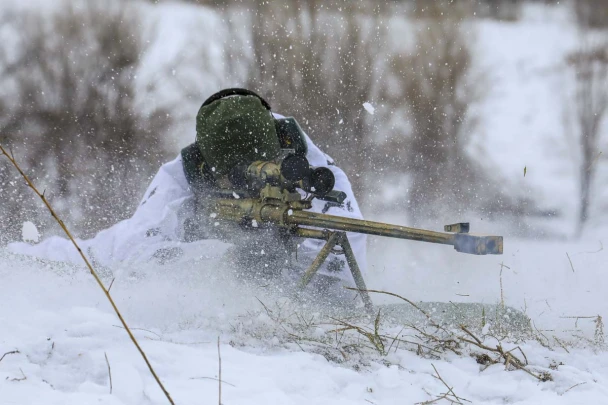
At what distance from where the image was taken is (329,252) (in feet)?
14.1

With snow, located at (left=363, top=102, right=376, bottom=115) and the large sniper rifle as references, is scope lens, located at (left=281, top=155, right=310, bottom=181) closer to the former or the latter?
the large sniper rifle

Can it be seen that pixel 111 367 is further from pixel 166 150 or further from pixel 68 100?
pixel 68 100

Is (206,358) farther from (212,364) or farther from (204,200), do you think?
(204,200)

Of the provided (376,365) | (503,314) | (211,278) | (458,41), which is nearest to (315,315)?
(376,365)

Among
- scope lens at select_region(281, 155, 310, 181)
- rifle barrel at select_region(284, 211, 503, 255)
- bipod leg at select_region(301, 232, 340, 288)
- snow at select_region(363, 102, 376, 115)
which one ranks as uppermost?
scope lens at select_region(281, 155, 310, 181)

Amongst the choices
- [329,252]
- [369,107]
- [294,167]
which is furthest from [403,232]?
[369,107]

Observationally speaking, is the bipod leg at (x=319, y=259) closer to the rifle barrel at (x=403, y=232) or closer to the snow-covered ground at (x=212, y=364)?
the rifle barrel at (x=403, y=232)

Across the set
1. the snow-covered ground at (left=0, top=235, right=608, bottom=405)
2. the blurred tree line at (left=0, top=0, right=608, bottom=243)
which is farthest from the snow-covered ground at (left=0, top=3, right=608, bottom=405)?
the blurred tree line at (left=0, top=0, right=608, bottom=243)

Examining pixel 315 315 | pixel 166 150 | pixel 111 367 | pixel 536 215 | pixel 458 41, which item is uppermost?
pixel 458 41

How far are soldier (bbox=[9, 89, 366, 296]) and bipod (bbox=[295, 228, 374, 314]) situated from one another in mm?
401

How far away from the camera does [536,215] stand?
16844 millimetres

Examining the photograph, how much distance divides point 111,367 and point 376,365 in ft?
3.72

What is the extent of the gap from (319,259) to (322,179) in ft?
1.80

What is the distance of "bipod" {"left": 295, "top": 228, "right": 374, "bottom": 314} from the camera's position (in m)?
4.23
